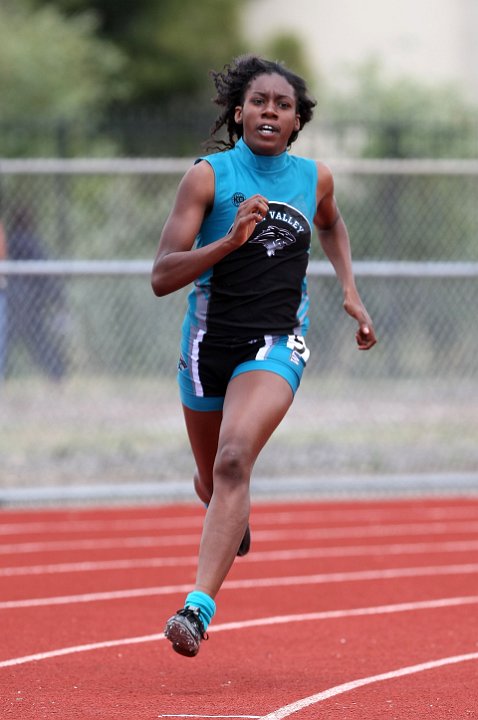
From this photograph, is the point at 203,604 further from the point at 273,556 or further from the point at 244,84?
the point at 273,556

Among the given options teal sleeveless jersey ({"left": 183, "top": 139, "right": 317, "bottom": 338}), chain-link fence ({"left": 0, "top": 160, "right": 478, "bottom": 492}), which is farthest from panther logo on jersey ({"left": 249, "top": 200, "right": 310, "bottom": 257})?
chain-link fence ({"left": 0, "top": 160, "right": 478, "bottom": 492})

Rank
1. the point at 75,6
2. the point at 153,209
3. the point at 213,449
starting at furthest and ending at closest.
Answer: the point at 75,6 < the point at 153,209 < the point at 213,449

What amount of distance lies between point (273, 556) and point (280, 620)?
80.1 inches

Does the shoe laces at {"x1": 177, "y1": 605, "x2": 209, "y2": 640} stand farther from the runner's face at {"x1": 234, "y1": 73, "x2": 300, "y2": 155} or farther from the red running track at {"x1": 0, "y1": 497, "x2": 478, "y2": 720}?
the runner's face at {"x1": 234, "y1": 73, "x2": 300, "y2": 155}

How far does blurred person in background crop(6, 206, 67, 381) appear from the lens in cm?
1055

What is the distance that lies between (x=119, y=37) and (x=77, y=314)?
34524 mm

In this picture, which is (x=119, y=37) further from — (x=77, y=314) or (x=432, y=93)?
(x=77, y=314)

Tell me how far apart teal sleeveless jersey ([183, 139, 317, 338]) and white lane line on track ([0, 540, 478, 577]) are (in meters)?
3.17

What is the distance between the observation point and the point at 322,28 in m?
40.6

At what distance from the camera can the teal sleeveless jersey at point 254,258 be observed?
5406 millimetres

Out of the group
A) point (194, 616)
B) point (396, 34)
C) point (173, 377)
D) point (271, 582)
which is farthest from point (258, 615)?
point (396, 34)

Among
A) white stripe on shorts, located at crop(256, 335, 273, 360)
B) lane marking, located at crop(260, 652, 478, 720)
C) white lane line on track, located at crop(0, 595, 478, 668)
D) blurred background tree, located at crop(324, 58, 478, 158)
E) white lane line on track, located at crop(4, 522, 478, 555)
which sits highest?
white stripe on shorts, located at crop(256, 335, 273, 360)

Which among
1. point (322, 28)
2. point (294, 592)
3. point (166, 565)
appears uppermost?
point (294, 592)

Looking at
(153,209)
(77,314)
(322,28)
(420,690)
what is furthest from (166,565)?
(322,28)
